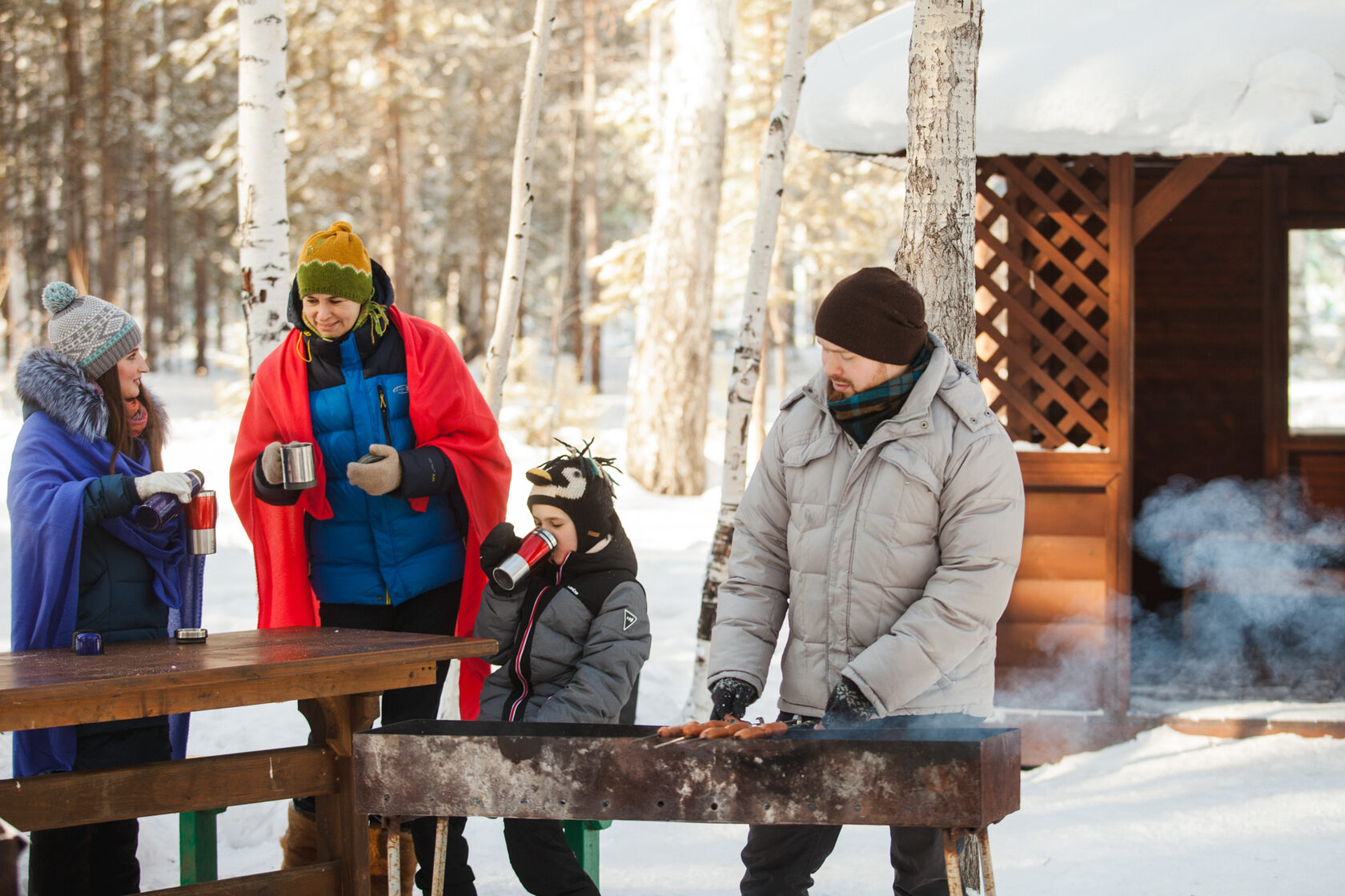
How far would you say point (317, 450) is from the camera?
365 cm

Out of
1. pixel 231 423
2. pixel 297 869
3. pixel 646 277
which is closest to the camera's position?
pixel 297 869

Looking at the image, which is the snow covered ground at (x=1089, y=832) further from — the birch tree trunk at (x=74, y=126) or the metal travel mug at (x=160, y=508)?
the birch tree trunk at (x=74, y=126)

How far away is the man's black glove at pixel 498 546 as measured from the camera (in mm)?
3439

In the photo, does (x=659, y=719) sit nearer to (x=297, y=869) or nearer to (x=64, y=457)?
(x=297, y=869)

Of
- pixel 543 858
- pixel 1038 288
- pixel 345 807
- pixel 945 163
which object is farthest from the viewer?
pixel 1038 288

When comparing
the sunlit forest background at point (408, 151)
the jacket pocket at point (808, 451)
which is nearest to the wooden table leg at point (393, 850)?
the jacket pocket at point (808, 451)

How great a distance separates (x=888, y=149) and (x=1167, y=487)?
4.32 metres

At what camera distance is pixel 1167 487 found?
8.57 m

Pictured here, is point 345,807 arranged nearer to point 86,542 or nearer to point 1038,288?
point 86,542

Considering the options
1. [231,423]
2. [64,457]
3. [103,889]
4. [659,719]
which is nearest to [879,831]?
[659,719]

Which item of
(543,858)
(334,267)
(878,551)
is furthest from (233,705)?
(878,551)

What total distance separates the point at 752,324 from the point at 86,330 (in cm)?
301

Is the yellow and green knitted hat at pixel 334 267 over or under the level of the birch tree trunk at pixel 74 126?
under

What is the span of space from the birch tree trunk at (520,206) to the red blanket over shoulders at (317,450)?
151 centimetres
